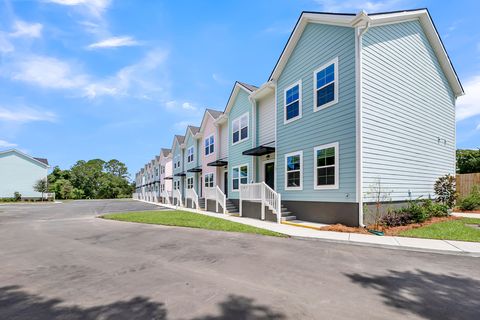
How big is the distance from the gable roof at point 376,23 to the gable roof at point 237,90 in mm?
2738

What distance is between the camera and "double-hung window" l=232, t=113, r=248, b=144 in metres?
16.8

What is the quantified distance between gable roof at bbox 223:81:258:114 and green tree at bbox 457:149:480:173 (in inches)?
845

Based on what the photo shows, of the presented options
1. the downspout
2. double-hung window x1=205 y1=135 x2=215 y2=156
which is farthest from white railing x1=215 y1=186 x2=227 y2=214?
the downspout

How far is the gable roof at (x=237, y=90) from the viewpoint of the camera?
647 inches

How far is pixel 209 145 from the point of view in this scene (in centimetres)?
2264

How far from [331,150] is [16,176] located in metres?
52.3

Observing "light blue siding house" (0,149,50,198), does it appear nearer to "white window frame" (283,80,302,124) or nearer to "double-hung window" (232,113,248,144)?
"double-hung window" (232,113,248,144)

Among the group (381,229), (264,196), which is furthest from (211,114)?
(381,229)

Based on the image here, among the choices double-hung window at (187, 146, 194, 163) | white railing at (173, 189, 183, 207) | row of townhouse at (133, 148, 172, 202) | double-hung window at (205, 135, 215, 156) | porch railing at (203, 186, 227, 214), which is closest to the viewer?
porch railing at (203, 186, 227, 214)

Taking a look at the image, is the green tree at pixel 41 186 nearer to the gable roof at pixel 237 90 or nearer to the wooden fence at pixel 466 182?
the gable roof at pixel 237 90

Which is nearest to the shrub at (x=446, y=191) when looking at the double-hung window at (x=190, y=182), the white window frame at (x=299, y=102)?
the white window frame at (x=299, y=102)

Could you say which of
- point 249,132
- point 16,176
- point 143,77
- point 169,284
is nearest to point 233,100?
point 249,132

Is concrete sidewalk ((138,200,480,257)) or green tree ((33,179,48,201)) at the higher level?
concrete sidewalk ((138,200,480,257))

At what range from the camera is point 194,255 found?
234 inches
